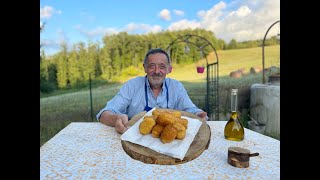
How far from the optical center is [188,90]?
5.19m

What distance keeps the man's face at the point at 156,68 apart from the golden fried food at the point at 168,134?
91 cm

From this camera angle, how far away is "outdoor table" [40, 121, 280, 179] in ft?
2.93

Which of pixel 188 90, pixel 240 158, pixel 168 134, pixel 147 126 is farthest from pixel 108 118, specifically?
pixel 188 90

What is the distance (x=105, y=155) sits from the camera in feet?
3.53

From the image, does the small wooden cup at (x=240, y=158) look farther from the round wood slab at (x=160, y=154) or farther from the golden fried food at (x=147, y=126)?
the golden fried food at (x=147, y=126)

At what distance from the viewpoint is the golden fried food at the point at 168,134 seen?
3.51ft

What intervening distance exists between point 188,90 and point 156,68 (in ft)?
10.9

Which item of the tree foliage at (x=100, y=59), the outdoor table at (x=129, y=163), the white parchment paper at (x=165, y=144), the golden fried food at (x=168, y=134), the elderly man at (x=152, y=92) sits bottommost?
the outdoor table at (x=129, y=163)

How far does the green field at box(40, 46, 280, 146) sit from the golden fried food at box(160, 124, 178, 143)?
12.0 feet

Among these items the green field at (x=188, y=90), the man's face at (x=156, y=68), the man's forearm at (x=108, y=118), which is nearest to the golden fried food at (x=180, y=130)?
the man's forearm at (x=108, y=118)

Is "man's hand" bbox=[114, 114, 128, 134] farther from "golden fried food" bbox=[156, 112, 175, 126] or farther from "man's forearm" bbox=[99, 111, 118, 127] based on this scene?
"golden fried food" bbox=[156, 112, 175, 126]

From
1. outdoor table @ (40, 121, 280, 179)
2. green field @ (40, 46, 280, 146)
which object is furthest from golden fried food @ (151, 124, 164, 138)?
green field @ (40, 46, 280, 146)

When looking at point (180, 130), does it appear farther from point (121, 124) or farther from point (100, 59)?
point (100, 59)
